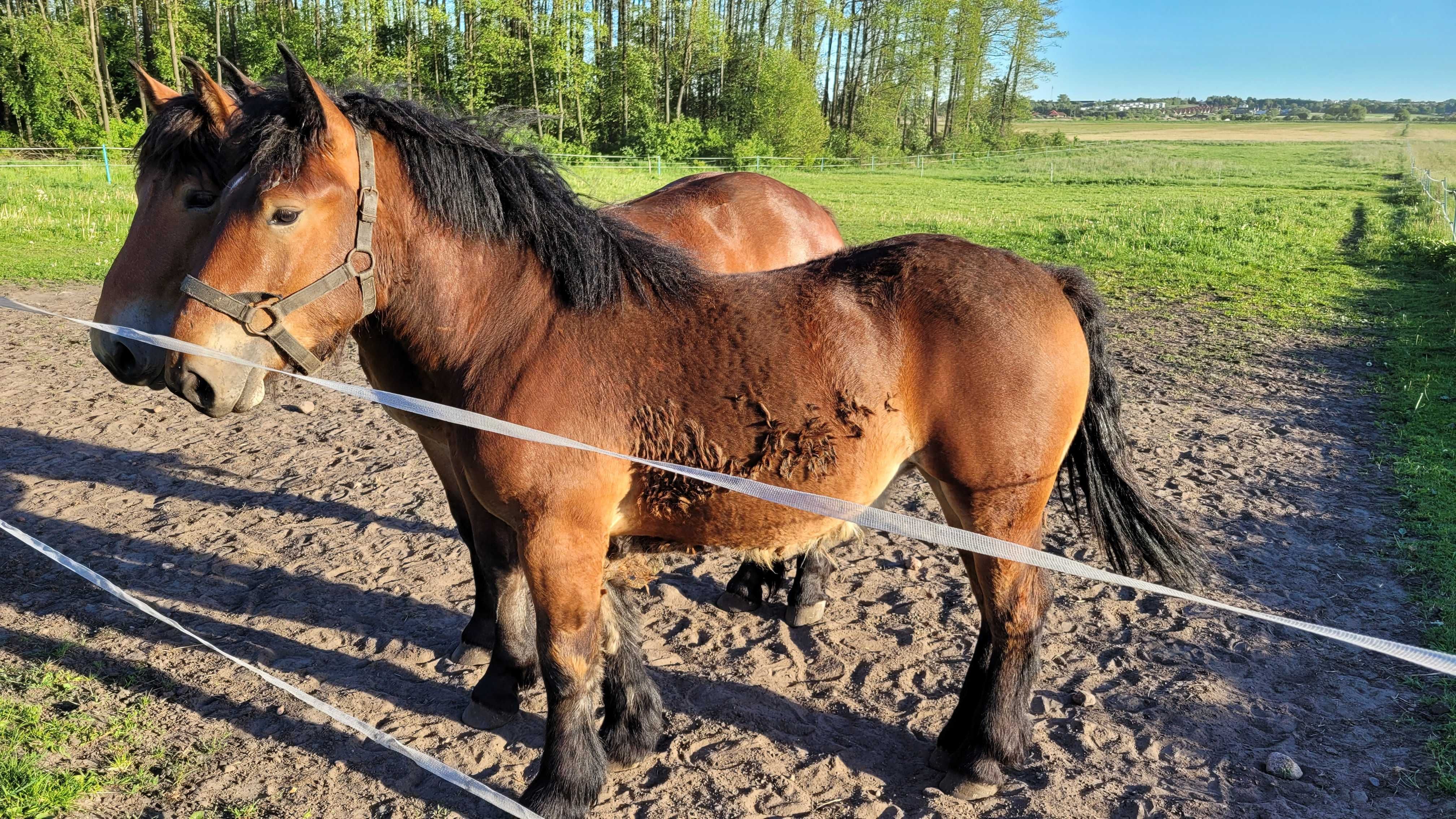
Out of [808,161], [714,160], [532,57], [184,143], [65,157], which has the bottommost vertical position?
[184,143]

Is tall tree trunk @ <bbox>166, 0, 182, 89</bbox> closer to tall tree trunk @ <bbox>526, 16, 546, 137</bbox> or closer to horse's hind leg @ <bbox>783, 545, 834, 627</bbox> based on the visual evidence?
tall tree trunk @ <bbox>526, 16, 546, 137</bbox>

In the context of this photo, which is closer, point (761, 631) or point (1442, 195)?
point (761, 631)

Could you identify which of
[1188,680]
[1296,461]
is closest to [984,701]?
[1188,680]

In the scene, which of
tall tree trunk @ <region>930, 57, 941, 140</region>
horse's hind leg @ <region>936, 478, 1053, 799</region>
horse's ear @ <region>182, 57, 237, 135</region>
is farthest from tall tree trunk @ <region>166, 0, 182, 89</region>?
tall tree trunk @ <region>930, 57, 941, 140</region>

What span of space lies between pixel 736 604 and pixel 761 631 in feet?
0.83

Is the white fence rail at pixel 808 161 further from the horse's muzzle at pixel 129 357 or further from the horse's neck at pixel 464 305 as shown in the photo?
the horse's muzzle at pixel 129 357

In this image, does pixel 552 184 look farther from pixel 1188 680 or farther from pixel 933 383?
pixel 1188 680

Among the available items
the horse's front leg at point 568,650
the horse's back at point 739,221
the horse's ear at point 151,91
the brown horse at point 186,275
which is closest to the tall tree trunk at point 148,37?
the horse's back at point 739,221

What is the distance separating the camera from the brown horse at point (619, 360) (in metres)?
2.54

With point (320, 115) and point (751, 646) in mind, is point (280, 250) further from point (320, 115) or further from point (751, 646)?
point (751, 646)

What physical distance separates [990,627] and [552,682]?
1.63 meters

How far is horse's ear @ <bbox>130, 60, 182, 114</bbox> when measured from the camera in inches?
114

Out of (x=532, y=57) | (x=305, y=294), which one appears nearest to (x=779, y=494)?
(x=305, y=294)

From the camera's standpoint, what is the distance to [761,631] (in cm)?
422
